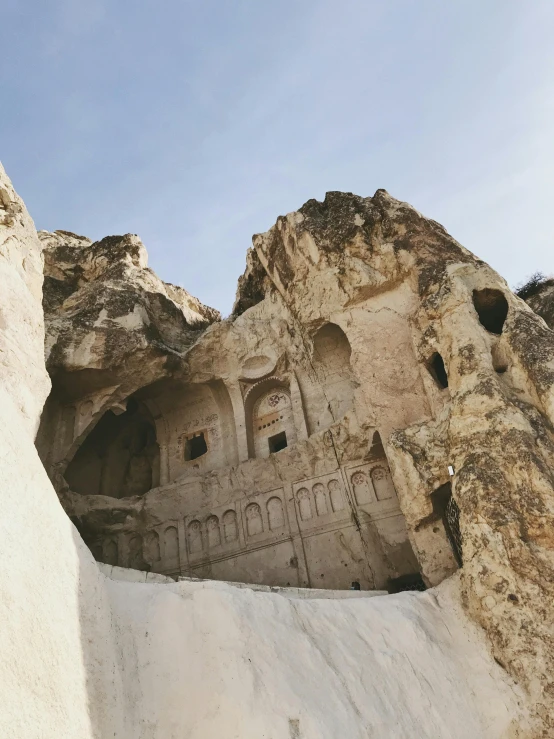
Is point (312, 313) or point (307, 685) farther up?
point (312, 313)

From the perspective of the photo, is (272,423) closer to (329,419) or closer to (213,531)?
(329,419)

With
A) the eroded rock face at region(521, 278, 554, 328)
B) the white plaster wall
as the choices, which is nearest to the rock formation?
the white plaster wall

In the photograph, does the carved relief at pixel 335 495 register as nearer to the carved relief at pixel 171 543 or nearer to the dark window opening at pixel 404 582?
the dark window opening at pixel 404 582

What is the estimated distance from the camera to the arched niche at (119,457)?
16.4 m

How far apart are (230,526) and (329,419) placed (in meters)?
3.62

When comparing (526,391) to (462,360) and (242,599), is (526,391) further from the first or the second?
(242,599)

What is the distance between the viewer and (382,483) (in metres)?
12.6

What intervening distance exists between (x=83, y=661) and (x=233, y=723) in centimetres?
167

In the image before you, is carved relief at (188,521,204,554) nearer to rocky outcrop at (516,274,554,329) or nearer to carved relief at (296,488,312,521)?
carved relief at (296,488,312,521)

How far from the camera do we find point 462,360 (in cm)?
1011

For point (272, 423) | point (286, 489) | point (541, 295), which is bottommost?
point (286, 489)

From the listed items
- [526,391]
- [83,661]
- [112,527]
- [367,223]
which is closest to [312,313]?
[367,223]

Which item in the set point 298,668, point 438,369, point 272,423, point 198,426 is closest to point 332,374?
point 272,423

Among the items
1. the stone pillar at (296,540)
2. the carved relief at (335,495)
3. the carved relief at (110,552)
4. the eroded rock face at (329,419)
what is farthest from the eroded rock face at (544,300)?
the carved relief at (110,552)
